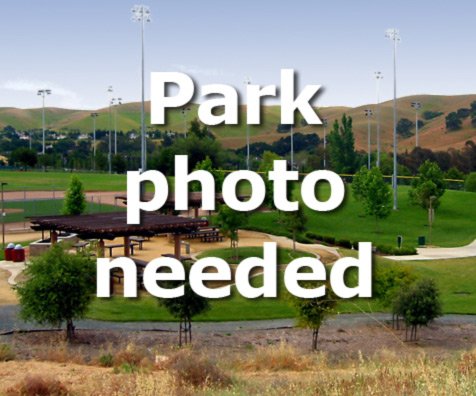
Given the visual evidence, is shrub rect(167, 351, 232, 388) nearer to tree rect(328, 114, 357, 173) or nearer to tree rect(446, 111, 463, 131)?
tree rect(328, 114, 357, 173)

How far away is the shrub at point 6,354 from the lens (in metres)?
20.1

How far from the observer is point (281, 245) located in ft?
151

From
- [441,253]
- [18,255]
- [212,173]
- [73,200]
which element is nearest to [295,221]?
[441,253]

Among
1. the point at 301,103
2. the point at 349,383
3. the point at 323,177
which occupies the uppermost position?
the point at 301,103

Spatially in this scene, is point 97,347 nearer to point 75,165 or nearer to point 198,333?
point 198,333

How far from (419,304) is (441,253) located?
2275cm

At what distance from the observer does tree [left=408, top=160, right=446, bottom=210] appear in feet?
194

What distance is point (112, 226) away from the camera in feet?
103

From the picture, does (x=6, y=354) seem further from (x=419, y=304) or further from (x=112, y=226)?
(x=419, y=304)

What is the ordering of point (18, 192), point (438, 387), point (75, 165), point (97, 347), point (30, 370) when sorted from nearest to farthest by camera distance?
point (438, 387) → point (30, 370) → point (97, 347) → point (18, 192) → point (75, 165)

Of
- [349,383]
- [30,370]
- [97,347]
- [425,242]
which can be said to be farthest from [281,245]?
[349,383]

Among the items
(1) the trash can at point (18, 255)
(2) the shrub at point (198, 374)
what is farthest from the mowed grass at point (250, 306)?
(1) the trash can at point (18, 255)

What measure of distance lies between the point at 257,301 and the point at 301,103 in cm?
1215

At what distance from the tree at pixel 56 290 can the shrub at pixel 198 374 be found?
27.5 feet
